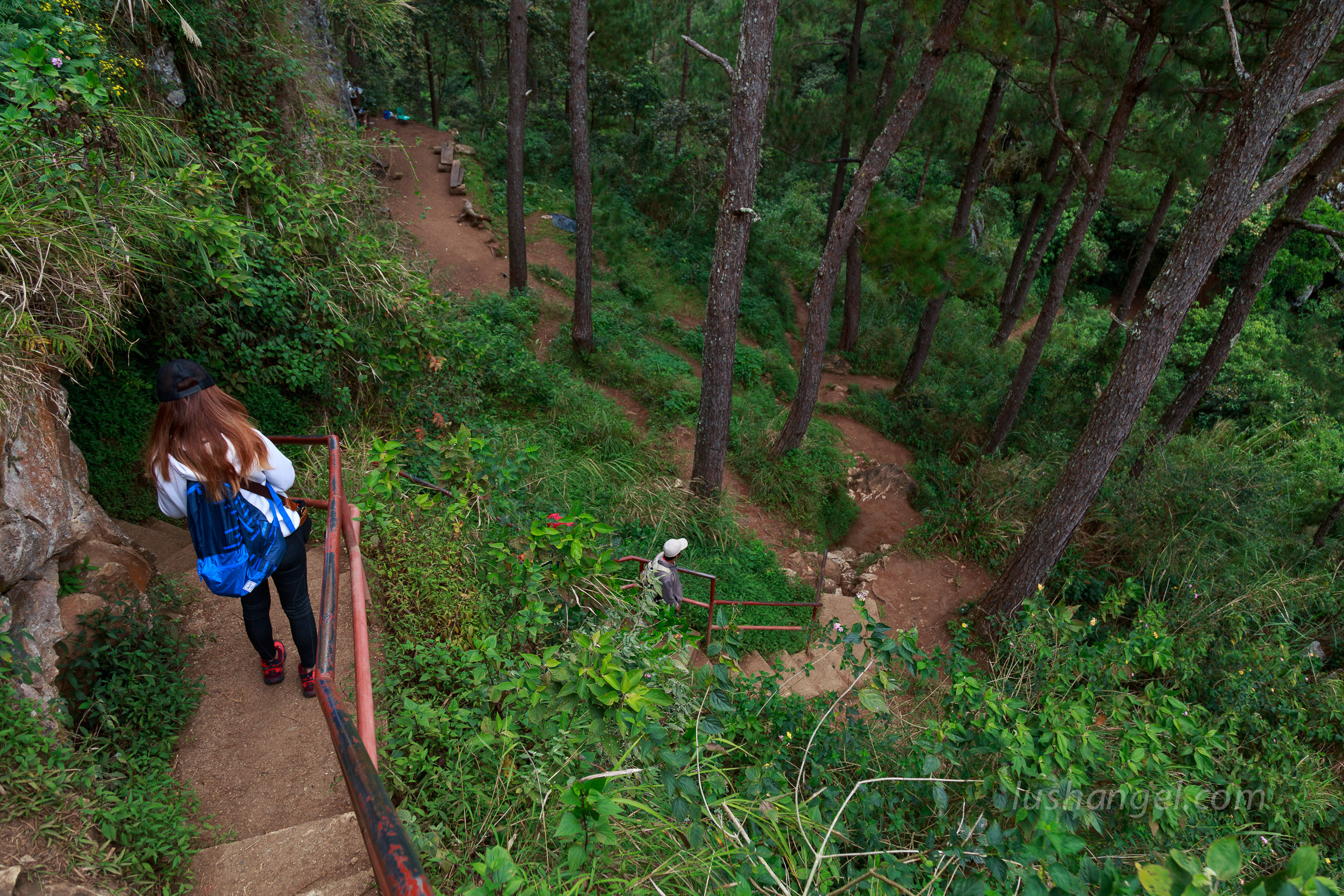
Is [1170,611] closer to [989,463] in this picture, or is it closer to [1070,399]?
[989,463]

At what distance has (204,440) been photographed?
2428 millimetres

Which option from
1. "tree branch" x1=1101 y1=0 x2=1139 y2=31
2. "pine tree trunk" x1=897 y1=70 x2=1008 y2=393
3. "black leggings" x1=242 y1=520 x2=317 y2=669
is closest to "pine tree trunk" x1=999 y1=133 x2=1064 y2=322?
"pine tree trunk" x1=897 y1=70 x2=1008 y2=393

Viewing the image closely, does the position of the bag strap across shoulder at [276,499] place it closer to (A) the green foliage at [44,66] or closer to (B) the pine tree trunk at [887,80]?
(A) the green foliage at [44,66]

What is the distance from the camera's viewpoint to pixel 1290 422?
467 inches

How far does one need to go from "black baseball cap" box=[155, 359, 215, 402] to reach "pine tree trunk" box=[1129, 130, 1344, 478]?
9814mm

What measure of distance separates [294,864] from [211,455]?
1555 millimetres

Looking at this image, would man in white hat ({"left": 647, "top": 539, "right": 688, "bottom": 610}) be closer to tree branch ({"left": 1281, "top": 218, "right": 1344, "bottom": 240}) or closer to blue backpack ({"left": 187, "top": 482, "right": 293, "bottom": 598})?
blue backpack ({"left": 187, "top": 482, "right": 293, "bottom": 598})

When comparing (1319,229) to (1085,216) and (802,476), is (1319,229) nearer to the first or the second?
(1085,216)

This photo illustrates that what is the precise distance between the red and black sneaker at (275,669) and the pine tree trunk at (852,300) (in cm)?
1340

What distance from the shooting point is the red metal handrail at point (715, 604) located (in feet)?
14.4

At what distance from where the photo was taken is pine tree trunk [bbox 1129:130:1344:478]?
7211 mm

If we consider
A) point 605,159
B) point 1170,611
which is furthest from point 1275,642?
point 605,159

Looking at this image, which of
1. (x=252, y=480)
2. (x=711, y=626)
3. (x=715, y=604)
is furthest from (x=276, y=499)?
(x=715, y=604)

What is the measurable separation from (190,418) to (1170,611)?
27.9ft
